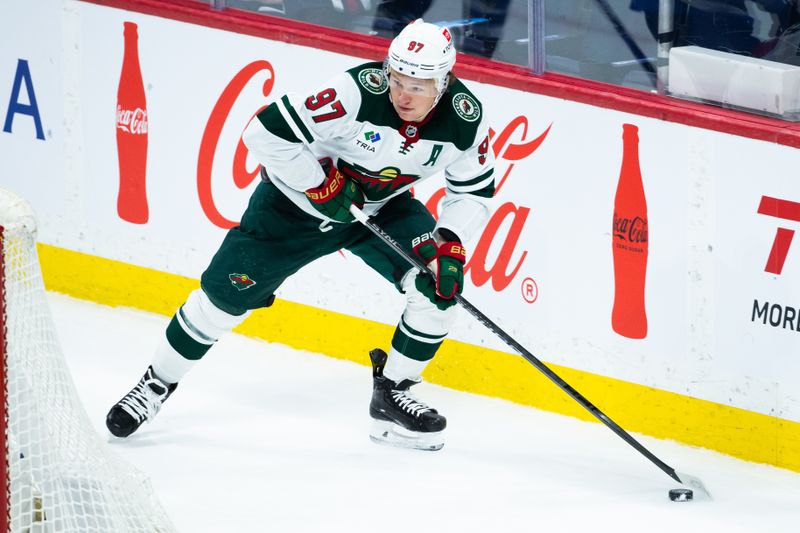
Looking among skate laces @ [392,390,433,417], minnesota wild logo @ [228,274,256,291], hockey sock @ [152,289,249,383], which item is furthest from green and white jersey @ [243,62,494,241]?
skate laces @ [392,390,433,417]

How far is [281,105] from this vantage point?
365 centimetres

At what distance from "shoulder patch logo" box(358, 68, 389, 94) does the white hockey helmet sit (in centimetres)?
11

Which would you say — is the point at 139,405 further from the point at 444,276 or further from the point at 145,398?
the point at 444,276

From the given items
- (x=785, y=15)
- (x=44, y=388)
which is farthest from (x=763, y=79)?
(x=44, y=388)

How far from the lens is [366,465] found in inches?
155

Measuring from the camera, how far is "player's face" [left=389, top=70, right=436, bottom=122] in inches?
138

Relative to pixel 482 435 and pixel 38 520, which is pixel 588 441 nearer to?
pixel 482 435

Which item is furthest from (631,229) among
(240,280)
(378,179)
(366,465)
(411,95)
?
(240,280)

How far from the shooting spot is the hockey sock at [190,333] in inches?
154

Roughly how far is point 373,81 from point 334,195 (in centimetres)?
30

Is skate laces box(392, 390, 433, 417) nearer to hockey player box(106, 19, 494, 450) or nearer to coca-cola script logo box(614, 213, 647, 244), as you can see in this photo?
hockey player box(106, 19, 494, 450)

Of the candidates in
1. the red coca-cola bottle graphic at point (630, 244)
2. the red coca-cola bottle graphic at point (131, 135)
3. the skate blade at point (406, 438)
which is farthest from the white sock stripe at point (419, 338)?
the red coca-cola bottle graphic at point (131, 135)

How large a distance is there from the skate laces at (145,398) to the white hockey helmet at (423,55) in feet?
3.85

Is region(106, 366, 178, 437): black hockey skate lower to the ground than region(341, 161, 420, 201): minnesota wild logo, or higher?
lower
